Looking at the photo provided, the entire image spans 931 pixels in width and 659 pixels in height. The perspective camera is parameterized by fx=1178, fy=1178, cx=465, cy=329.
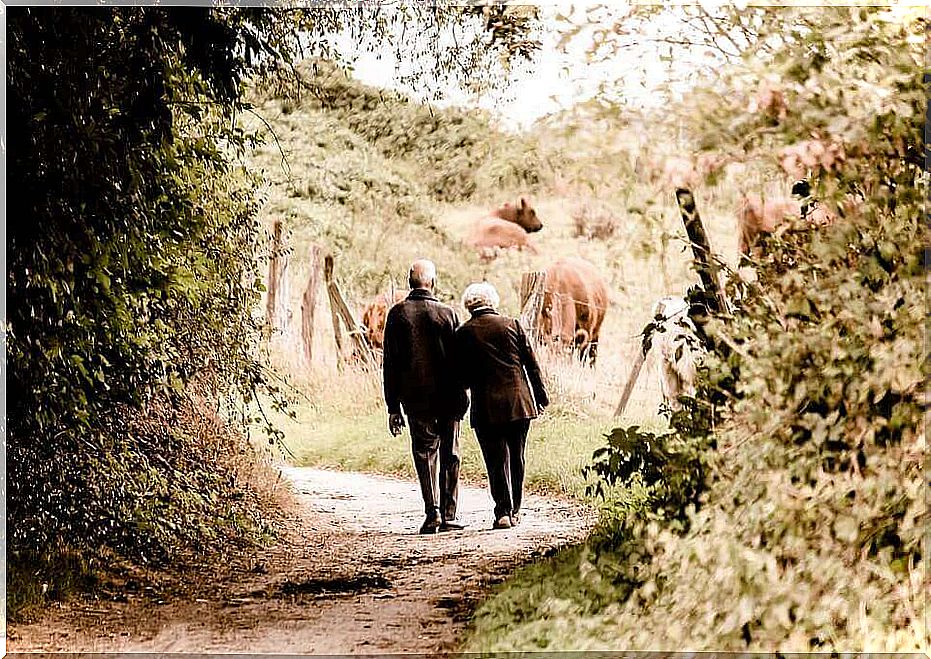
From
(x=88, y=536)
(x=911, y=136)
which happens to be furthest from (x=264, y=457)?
(x=911, y=136)

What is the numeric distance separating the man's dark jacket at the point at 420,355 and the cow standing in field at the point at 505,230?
8029 mm

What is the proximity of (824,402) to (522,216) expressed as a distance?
10577 millimetres

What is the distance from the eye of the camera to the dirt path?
12.7ft

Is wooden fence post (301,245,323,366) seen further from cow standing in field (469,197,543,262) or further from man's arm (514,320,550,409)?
man's arm (514,320,550,409)

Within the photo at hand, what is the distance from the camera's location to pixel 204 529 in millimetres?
5176

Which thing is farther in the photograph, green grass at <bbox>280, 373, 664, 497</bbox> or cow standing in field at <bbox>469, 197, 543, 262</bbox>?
cow standing in field at <bbox>469, 197, 543, 262</bbox>

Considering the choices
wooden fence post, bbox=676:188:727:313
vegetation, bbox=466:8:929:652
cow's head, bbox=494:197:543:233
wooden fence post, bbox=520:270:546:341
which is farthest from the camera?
cow's head, bbox=494:197:543:233

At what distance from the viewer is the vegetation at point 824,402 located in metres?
2.91

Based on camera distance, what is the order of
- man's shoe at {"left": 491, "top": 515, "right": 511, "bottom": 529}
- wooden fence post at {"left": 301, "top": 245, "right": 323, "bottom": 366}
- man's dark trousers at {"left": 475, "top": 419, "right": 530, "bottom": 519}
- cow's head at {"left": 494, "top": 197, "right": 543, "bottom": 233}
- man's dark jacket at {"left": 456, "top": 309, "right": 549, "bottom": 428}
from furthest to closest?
1. cow's head at {"left": 494, "top": 197, "right": 543, "bottom": 233}
2. wooden fence post at {"left": 301, "top": 245, "right": 323, "bottom": 366}
3. man's shoe at {"left": 491, "top": 515, "right": 511, "bottom": 529}
4. man's dark trousers at {"left": 475, "top": 419, "right": 530, "bottom": 519}
5. man's dark jacket at {"left": 456, "top": 309, "right": 549, "bottom": 428}

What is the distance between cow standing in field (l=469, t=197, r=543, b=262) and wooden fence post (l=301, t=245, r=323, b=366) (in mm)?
2037

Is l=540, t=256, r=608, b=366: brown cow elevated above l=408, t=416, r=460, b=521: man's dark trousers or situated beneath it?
elevated above

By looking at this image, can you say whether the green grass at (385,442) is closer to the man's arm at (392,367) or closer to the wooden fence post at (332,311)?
the wooden fence post at (332,311)

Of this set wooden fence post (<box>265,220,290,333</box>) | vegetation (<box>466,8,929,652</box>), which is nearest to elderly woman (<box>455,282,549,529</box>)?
vegetation (<box>466,8,929,652</box>)

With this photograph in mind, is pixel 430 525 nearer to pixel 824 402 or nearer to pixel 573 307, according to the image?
pixel 824 402
